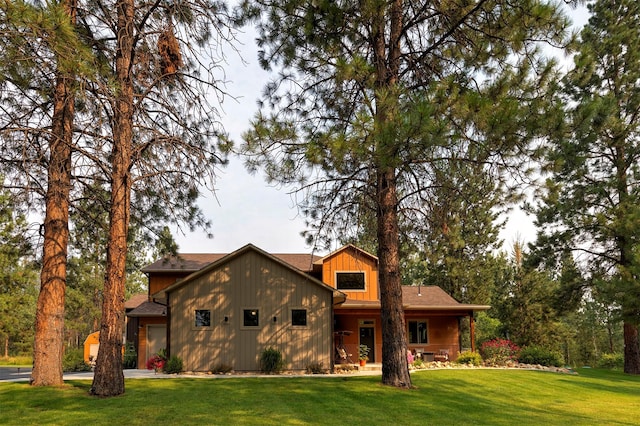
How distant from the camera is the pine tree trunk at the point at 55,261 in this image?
31.5 feet

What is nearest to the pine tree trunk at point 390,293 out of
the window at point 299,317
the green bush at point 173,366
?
the window at point 299,317

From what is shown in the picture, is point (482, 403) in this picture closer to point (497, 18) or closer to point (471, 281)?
point (497, 18)

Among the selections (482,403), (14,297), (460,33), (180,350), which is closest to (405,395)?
(482,403)

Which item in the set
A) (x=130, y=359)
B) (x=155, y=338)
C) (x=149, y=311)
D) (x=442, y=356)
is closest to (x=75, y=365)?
(x=130, y=359)

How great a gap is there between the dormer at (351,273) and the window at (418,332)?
2.63 m

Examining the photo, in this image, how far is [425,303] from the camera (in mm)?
20016

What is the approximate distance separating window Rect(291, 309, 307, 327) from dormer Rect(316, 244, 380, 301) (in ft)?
13.6

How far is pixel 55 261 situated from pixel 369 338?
44.0 feet

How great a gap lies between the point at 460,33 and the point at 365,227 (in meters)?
4.91

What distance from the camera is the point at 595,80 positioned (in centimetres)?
1858

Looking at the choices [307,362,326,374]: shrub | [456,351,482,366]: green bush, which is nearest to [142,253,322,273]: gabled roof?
[307,362,326,374]: shrub

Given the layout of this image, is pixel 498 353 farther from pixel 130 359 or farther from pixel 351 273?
pixel 130 359

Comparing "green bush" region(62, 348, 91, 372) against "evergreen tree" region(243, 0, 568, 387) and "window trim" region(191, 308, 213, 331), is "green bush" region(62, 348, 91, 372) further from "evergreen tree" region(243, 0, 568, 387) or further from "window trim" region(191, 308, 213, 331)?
"evergreen tree" region(243, 0, 568, 387)

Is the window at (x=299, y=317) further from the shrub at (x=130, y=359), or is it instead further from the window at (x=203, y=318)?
the shrub at (x=130, y=359)
